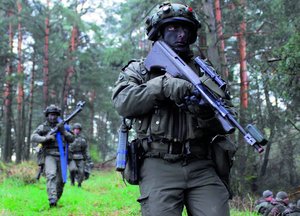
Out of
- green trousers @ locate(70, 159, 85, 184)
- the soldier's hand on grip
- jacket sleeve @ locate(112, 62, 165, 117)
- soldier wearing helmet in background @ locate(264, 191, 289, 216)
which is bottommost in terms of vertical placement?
soldier wearing helmet in background @ locate(264, 191, 289, 216)

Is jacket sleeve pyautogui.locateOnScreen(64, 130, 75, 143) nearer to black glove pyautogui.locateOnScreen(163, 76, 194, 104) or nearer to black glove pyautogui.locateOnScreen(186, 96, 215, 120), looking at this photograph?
black glove pyautogui.locateOnScreen(163, 76, 194, 104)

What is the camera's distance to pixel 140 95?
329 cm

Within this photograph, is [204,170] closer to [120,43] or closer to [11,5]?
[120,43]

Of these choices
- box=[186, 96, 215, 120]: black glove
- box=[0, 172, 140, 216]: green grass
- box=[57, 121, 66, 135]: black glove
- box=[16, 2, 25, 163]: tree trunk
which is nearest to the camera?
box=[186, 96, 215, 120]: black glove

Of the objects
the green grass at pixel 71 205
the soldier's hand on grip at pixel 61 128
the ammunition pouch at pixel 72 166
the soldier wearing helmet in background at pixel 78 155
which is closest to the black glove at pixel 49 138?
the soldier's hand on grip at pixel 61 128

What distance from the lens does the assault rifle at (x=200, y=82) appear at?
2.85m

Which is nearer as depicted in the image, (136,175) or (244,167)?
(136,175)

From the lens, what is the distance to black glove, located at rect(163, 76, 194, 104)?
3.19 meters

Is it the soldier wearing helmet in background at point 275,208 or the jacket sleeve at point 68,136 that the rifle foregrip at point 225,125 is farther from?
the jacket sleeve at point 68,136

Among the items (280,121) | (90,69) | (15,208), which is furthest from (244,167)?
(90,69)

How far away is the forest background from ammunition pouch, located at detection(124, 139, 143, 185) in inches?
94.4

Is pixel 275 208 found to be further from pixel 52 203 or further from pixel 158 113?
pixel 158 113

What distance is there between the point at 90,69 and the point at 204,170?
23.9 meters

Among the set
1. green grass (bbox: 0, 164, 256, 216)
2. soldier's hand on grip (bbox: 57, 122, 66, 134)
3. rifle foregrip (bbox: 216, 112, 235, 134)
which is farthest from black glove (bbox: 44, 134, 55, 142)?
rifle foregrip (bbox: 216, 112, 235, 134)
